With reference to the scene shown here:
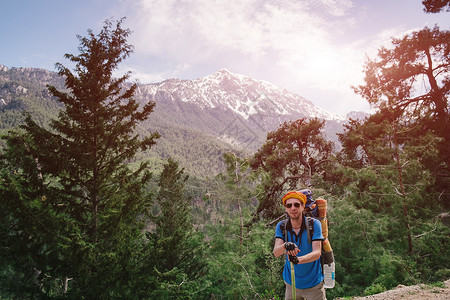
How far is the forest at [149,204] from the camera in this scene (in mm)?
5027

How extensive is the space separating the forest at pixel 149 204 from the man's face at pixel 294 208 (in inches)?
152

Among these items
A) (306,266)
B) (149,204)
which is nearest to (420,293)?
(306,266)

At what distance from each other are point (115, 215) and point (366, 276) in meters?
8.42

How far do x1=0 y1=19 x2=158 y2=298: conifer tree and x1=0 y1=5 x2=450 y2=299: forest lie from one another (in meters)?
0.03

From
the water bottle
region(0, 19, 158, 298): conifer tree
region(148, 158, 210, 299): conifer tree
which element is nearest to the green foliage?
region(148, 158, 210, 299): conifer tree

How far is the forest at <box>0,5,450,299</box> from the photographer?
198 inches

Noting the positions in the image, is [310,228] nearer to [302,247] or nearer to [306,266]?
[302,247]

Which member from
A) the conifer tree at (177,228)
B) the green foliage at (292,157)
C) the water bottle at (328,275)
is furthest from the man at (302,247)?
the green foliage at (292,157)

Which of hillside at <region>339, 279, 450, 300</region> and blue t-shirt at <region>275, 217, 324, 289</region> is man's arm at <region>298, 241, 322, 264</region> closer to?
blue t-shirt at <region>275, 217, 324, 289</region>

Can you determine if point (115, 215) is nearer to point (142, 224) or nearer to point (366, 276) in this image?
point (142, 224)

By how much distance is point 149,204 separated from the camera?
6.72 metres

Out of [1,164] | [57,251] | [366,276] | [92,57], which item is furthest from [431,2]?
[1,164]

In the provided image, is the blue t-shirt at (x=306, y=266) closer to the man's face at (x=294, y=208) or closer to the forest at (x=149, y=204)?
the man's face at (x=294, y=208)

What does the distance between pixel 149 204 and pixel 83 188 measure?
6.02ft
